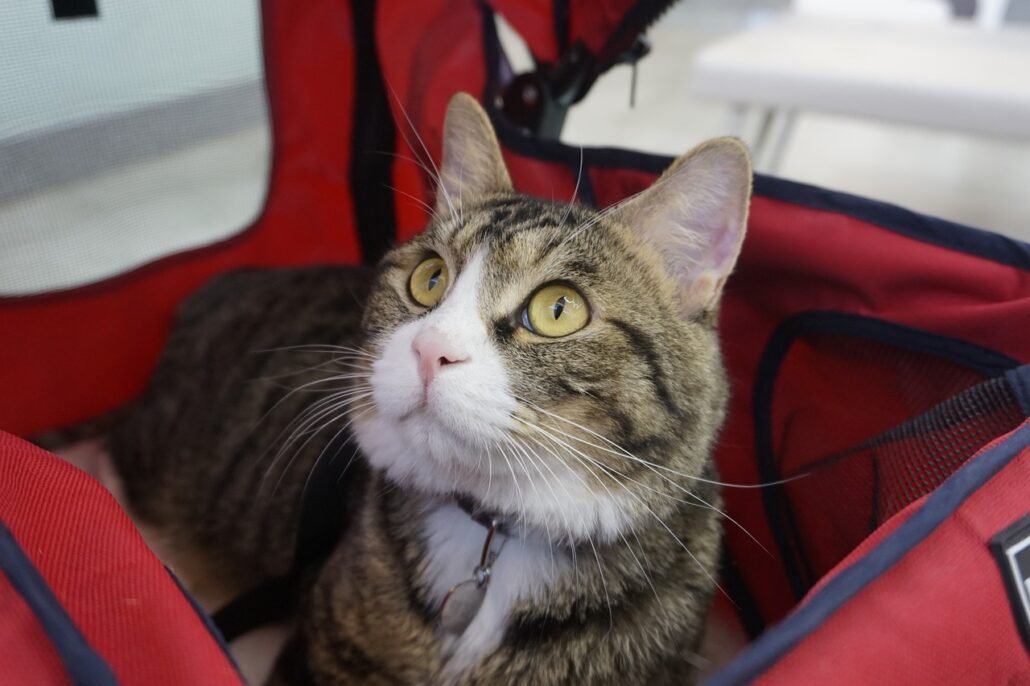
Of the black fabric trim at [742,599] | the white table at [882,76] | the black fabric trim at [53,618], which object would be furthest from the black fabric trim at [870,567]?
the white table at [882,76]

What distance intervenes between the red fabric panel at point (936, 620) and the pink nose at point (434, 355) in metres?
0.29

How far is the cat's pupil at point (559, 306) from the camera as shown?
0.61 m

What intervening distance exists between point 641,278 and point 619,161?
28 cm

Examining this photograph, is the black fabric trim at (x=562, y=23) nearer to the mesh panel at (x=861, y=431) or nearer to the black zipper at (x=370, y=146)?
the black zipper at (x=370, y=146)

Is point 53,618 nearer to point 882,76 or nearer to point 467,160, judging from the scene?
point 467,160

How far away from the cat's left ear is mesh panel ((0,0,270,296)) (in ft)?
2.17

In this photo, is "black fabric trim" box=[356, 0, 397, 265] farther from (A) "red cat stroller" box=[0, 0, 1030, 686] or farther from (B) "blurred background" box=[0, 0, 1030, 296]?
(B) "blurred background" box=[0, 0, 1030, 296]

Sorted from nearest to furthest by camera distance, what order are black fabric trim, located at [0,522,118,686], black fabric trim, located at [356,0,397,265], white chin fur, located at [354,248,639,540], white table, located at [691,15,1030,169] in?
black fabric trim, located at [0,522,118,686] < white chin fur, located at [354,248,639,540] < black fabric trim, located at [356,0,397,265] < white table, located at [691,15,1030,169]

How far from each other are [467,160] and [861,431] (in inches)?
21.0

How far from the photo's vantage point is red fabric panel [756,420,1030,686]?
425 millimetres

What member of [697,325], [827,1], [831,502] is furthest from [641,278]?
[827,1]

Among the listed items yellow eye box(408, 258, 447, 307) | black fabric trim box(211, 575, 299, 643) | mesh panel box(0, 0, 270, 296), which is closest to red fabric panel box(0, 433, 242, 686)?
yellow eye box(408, 258, 447, 307)

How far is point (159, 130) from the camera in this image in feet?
3.29

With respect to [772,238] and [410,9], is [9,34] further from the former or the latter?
[772,238]
